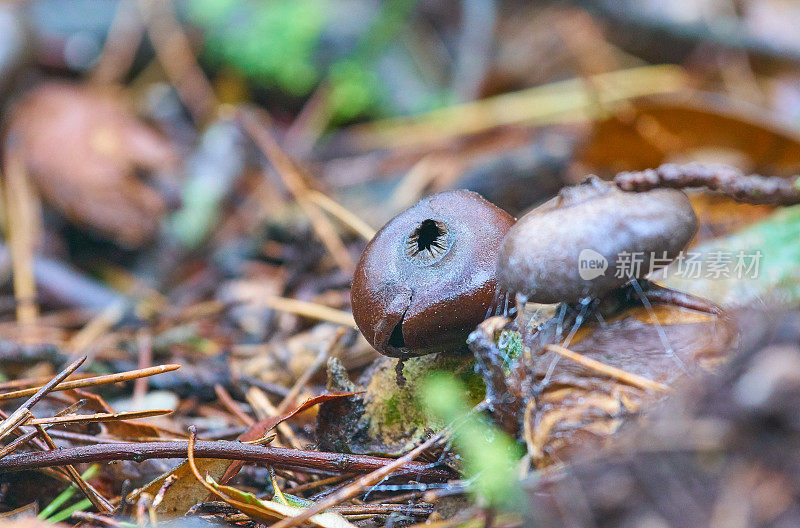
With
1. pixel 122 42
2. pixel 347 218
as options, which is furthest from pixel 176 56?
pixel 347 218

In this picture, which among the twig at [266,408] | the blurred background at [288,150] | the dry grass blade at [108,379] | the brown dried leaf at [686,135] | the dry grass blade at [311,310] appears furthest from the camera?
the brown dried leaf at [686,135]

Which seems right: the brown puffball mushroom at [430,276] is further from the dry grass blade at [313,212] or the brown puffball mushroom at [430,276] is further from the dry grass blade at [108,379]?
the dry grass blade at [313,212]

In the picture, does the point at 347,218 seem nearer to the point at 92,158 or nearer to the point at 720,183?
the point at 720,183

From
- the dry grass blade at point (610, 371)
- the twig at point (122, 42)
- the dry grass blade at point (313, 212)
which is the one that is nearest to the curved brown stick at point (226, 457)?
the dry grass blade at point (610, 371)

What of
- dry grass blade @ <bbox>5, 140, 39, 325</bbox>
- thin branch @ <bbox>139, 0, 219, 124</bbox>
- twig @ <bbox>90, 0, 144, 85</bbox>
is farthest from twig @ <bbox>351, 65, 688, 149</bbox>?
dry grass blade @ <bbox>5, 140, 39, 325</bbox>

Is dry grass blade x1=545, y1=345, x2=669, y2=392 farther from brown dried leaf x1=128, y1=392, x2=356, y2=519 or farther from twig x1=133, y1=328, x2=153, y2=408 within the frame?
twig x1=133, y1=328, x2=153, y2=408

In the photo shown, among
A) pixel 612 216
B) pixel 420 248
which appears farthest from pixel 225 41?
pixel 612 216
